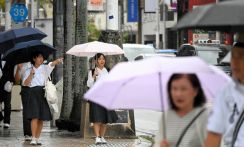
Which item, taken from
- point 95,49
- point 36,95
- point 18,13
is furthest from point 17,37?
point 18,13

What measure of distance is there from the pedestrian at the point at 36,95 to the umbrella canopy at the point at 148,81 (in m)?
8.05

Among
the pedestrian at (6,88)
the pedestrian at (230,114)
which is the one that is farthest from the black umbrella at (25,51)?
the pedestrian at (230,114)

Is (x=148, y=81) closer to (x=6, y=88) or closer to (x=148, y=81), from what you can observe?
(x=148, y=81)

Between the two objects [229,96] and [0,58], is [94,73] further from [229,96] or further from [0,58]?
[229,96]

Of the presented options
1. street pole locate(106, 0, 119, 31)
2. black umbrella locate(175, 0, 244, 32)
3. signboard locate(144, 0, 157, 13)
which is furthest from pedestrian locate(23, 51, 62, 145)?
signboard locate(144, 0, 157, 13)

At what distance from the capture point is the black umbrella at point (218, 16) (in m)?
Result: 4.49

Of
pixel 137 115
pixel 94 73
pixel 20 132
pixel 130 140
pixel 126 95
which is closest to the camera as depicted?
pixel 126 95

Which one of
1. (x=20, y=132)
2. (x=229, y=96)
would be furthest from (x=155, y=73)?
(x=20, y=132)

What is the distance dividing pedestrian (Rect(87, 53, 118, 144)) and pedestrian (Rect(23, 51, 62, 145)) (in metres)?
0.73

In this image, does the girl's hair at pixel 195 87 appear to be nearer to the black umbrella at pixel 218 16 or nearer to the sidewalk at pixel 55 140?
the black umbrella at pixel 218 16

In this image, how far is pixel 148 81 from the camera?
4.95m

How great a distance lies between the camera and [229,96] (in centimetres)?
459

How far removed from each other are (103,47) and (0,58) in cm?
369

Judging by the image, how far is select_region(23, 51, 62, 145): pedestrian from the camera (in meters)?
13.1
